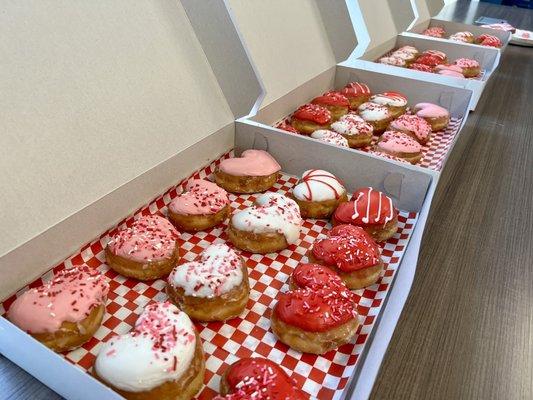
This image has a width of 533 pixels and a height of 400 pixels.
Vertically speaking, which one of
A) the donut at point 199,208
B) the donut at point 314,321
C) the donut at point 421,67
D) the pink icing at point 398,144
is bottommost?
the donut at point 421,67

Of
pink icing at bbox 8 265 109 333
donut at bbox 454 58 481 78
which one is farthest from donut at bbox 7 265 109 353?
donut at bbox 454 58 481 78

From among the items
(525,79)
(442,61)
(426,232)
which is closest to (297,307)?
(426,232)

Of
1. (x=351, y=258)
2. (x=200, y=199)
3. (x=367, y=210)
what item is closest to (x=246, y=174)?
(x=200, y=199)

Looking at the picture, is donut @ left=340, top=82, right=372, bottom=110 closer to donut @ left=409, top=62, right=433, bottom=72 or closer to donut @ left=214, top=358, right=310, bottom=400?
donut @ left=409, top=62, right=433, bottom=72

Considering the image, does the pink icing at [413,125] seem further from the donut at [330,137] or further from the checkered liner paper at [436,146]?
the donut at [330,137]

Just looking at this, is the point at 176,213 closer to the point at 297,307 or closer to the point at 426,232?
the point at 297,307

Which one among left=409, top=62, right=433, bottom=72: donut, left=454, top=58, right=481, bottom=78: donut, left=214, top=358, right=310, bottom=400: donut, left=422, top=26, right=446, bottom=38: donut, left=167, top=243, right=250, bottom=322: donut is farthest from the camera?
left=422, top=26, right=446, bottom=38: donut

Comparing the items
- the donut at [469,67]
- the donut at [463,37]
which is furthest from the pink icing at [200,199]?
the donut at [463,37]
